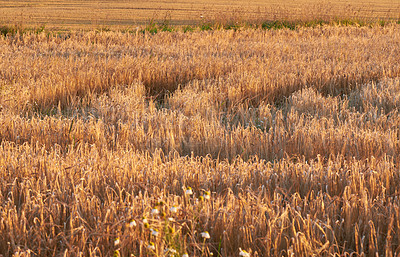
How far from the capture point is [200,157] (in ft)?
10.8

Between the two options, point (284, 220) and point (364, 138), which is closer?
point (284, 220)

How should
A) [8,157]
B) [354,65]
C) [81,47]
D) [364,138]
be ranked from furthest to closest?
[81,47] → [354,65] → [364,138] → [8,157]

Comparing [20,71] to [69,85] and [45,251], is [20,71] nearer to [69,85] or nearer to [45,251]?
A: [69,85]

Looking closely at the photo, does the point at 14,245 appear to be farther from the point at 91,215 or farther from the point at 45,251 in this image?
the point at 91,215

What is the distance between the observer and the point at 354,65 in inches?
284

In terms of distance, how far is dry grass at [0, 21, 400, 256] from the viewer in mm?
1971

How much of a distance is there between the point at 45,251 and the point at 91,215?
1.08 feet

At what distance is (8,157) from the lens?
2.96 metres

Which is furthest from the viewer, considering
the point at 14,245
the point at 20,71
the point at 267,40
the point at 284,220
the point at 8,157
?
the point at 267,40

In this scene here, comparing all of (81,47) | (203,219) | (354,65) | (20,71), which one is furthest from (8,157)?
(81,47)

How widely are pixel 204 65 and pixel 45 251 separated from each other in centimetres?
572

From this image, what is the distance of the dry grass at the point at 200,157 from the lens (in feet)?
6.47

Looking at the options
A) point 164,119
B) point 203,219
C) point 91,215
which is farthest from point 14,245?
point 164,119

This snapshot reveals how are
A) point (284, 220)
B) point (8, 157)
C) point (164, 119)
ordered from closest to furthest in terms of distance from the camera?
point (284, 220), point (8, 157), point (164, 119)
